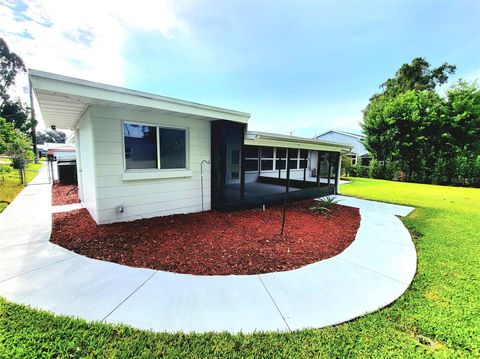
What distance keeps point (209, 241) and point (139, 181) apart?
2.48 meters

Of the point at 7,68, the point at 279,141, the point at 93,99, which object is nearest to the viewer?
the point at 93,99

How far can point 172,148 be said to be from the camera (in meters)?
5.63

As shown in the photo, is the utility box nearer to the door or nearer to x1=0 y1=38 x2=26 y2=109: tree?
the door

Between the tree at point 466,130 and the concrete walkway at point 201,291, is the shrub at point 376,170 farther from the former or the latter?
the concrete walkway at point 201,291

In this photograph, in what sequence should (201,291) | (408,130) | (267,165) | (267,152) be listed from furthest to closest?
(408,130) → (267,165) → (267,152) → (201,291)

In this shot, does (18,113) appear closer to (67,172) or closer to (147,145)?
(67,172)

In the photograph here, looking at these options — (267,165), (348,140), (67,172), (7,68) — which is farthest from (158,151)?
(7,68)

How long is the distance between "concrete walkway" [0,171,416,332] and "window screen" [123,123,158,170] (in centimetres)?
234

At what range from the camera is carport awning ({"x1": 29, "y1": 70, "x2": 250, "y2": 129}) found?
3.30 m

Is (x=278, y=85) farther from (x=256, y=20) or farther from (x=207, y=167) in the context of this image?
(x=207, y=167)

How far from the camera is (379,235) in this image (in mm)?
4930

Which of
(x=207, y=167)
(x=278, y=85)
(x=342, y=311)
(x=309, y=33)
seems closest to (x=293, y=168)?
(x=278, y=85)

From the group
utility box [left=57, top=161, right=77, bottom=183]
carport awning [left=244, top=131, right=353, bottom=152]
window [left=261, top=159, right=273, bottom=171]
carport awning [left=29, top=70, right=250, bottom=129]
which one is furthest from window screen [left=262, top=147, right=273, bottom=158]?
utility box [left=57, top=161, right=77, bottom=183]

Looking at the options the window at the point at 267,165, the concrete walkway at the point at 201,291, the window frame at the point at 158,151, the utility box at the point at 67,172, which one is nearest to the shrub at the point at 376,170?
the window at the point at 267,165
